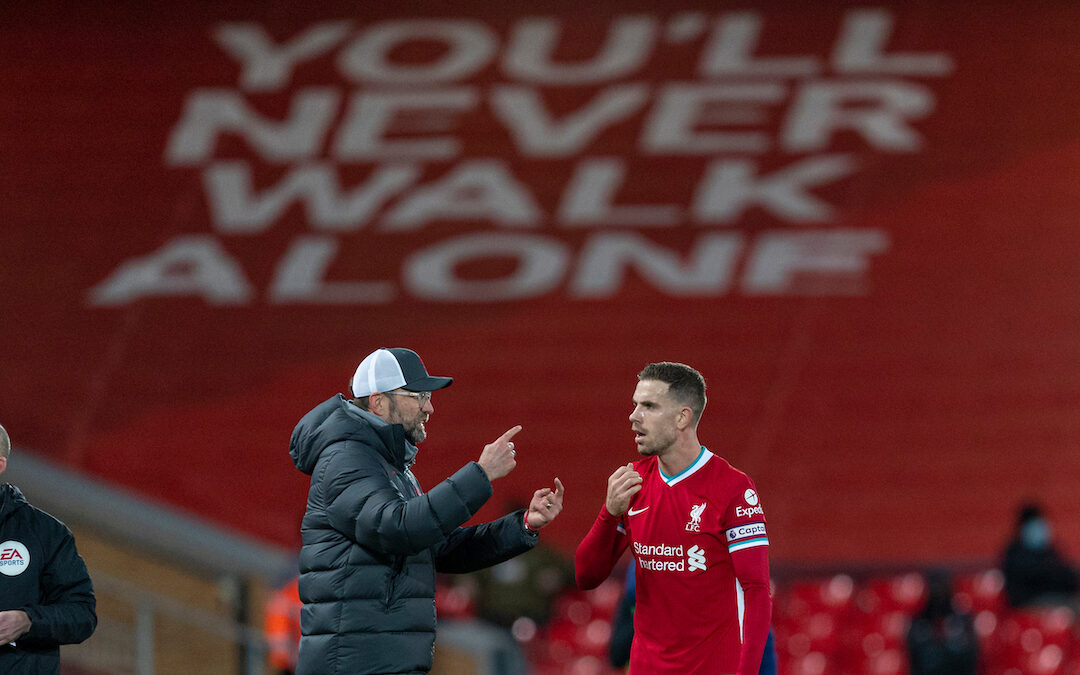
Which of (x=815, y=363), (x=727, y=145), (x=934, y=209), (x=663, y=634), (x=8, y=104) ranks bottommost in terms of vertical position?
(x=663, y=634)

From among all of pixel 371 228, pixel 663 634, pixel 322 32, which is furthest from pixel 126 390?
pixel 663 634

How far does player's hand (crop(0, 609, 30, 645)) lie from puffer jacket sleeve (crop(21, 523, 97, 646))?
0.11 ft

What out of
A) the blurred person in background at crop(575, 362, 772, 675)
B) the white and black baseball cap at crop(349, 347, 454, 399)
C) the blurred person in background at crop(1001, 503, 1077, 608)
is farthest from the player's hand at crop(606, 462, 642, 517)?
the blurred person in background at crop(1001, 503, 1077, 608)


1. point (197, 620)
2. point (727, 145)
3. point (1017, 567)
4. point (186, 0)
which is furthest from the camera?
point (186, 0)

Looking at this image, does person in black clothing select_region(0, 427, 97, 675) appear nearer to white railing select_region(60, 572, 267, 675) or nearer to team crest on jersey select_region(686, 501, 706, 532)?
team crest on jersey select_region(686, 501, 706, 532)

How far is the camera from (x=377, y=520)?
118 inches

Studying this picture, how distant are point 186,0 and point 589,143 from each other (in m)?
4.13

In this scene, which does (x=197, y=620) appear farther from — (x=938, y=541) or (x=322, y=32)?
(x=322, y=32)

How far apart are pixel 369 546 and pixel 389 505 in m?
0.14

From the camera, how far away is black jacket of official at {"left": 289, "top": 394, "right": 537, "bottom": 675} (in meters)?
3.00

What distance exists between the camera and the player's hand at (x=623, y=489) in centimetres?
324

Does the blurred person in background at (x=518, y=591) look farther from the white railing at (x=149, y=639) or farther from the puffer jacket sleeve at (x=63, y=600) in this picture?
the puffer jacket sleeve at (x=63, y=600)

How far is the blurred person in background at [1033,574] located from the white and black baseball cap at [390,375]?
6312mm

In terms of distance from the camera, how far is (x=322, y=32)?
12.1 meters
